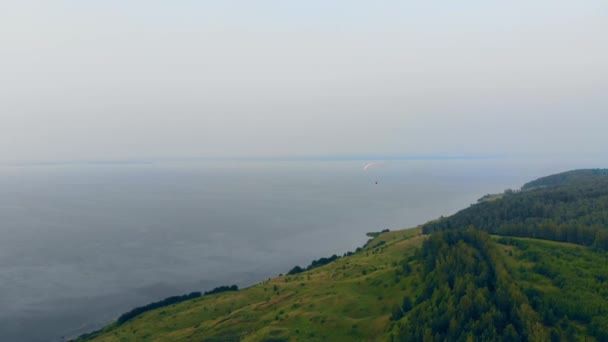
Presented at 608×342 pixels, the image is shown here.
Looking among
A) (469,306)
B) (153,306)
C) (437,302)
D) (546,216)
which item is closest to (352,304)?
(437,302)

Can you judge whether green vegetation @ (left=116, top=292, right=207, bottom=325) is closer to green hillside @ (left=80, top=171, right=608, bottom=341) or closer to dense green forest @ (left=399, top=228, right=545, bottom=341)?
green hillside @ (left=80, top=171, right=608, bottom=341)

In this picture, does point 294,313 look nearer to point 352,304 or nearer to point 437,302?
point 352,304

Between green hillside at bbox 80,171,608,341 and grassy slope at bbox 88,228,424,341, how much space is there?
26 centimetres

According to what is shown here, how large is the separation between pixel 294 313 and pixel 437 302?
2695 cm

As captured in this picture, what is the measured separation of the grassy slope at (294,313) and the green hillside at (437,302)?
10.2 inches

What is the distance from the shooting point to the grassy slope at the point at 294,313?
57.1 m

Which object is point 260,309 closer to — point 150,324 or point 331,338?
point 331,338

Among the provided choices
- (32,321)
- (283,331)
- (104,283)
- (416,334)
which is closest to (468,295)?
(416,334)

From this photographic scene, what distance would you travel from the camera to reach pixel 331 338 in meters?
54.5

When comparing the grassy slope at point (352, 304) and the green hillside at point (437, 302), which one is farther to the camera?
the grassy slope at point (352, 304)

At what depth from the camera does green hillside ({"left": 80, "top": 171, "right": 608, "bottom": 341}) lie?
4381cm

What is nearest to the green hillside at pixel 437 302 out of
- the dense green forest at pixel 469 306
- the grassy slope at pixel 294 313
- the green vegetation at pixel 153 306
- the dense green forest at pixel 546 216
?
the dense green forest at pixel 469 306

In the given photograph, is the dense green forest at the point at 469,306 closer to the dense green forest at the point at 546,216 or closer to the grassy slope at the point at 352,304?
the grassy slope at the point at 352,304

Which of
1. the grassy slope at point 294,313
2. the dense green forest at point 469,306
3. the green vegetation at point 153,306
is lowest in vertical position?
the green vegetation at point 153,306
